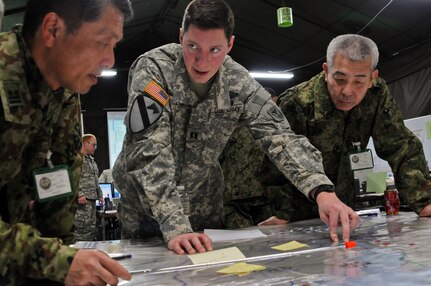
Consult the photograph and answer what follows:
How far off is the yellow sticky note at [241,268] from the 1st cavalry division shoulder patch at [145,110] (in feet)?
1.95

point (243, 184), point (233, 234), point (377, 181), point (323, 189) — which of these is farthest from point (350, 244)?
point (243, 184)

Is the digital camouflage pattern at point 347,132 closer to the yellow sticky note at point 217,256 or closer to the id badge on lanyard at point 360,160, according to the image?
the id badge on lanyard at point 360,160

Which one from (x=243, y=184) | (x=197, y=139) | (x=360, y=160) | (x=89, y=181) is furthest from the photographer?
(x=89, y=181)

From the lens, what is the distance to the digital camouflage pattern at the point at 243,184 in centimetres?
231

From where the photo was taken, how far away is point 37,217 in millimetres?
1233

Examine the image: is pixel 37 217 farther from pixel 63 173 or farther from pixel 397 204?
pixel 397 204

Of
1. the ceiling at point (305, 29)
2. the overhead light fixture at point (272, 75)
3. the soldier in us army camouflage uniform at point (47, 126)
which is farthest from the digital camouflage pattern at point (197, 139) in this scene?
the overhead light fixture at point (272, 75)

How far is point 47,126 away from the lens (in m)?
1.15

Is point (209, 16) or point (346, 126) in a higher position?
point (209, 16)

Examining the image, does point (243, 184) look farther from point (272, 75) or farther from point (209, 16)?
point (272, 75)

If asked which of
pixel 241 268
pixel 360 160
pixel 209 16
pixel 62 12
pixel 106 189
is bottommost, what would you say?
pixel 241 268

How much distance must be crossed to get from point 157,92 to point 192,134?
25cm

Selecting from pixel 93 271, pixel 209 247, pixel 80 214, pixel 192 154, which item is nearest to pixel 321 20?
pixel 80 214

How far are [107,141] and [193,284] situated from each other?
929 cm
